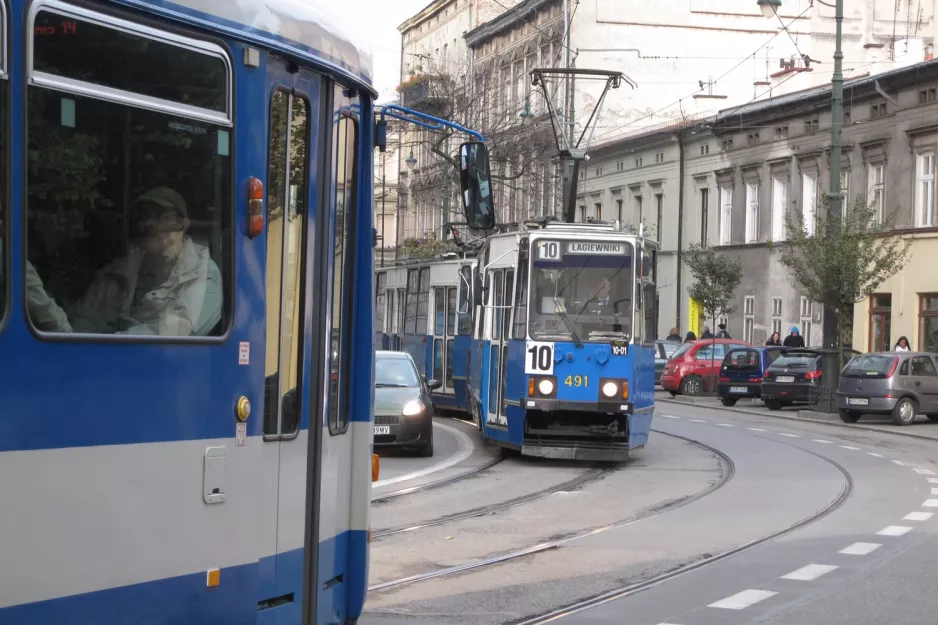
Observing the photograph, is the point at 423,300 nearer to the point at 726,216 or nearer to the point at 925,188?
the point at 925,188

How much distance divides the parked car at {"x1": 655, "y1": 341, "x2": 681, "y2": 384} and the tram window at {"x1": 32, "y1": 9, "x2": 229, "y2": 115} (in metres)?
38.5

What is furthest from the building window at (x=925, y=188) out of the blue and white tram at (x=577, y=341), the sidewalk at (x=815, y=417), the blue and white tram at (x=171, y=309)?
the blue and white tram at (x=171, y=309)

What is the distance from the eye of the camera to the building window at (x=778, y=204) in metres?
50.3

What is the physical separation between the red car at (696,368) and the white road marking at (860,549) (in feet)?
94.3

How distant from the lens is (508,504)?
14.9m

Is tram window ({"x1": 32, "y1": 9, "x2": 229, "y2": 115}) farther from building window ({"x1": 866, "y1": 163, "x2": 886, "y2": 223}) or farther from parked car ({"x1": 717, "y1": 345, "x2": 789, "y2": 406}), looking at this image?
building window ({"x1": 866, "y1": 163, "x2": 886, "y2": 223})

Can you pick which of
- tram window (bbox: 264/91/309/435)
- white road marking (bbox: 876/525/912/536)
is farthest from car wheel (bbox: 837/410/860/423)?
tram window (bbox: 264/91/309/435)

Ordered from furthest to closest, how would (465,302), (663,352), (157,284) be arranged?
(663,352)
(465,302)
(157,284)

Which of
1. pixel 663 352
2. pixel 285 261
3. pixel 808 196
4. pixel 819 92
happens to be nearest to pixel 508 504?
Result: pixel 285 261

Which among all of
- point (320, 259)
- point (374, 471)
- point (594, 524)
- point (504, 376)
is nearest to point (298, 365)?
point (320, 259)

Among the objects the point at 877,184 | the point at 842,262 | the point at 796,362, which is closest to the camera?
the point at 842,262

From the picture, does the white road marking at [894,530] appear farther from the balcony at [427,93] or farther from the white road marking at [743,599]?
the balcony at [427,93]

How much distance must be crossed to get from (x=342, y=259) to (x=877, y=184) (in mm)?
40248

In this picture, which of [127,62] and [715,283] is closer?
[127,62]
